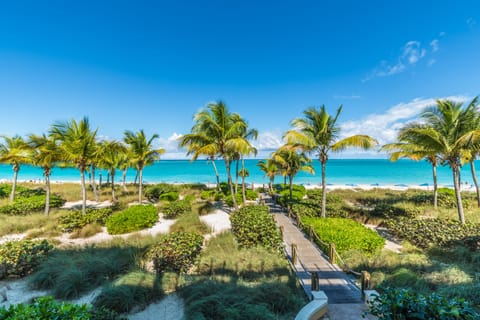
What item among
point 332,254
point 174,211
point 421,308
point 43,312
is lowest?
point 332,254

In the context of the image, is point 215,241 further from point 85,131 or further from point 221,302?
point 85,131

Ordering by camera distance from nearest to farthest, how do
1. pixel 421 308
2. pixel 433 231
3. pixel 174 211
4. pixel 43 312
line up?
1. pixel 421 308
2. pixel 43 312
3. pixel 433 231
4. pixel 174 211

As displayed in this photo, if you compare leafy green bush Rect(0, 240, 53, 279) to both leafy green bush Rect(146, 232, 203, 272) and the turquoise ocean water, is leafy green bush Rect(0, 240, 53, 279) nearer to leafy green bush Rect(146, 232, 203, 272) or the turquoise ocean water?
leafy green bush Rect(146, 232, 203, 272)

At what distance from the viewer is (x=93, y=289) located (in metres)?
5.33

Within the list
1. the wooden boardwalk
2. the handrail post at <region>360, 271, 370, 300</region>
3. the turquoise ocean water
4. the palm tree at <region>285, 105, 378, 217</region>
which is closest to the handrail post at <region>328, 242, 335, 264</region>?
the wooden boardwalk

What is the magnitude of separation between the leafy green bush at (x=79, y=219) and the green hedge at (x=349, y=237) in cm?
1187

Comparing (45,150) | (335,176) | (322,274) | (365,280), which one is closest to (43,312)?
(365,280)

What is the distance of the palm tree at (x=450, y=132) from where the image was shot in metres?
8.26

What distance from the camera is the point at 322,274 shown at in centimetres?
619

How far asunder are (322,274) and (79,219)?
1201 cm

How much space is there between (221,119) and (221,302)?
9594 millimetres

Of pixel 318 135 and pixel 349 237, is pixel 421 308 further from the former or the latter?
pixel 318 135

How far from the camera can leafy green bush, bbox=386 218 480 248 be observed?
754 cm

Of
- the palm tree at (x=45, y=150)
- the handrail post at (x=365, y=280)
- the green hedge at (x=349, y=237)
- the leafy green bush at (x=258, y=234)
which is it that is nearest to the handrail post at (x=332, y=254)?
the green hedge at (x=349, y=237)
